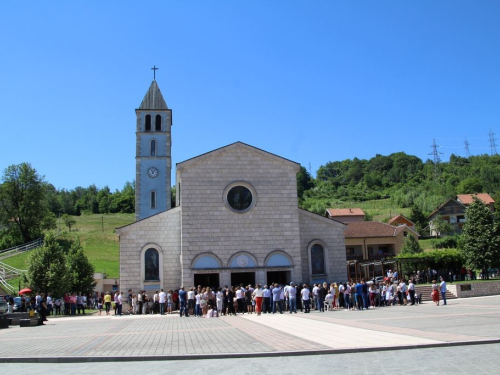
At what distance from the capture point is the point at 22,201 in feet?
206

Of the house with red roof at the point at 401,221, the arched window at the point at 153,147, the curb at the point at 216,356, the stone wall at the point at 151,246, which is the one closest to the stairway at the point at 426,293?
the stone wall at the point at 151,246

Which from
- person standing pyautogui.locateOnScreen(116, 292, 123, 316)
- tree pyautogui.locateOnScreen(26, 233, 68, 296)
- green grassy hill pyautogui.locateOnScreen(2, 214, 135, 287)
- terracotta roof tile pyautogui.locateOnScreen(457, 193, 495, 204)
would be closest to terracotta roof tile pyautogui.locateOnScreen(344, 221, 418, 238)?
green grassy hill pyautogui.locateOnScreen(2, 214, 135, 287)

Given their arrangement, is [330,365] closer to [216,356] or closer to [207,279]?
[216,356]

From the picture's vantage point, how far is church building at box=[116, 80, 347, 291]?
30469 millimetres

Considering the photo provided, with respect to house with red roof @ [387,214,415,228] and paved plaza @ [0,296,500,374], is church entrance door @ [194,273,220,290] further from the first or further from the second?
house with red roof @ [387,214,415,228]

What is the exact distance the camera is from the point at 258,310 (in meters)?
24.4

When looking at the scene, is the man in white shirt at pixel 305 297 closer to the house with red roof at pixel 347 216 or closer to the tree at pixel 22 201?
the tree at pixel 22 201

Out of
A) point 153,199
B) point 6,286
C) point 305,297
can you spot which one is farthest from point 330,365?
point 6,286

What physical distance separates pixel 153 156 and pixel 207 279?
2060 centimetres

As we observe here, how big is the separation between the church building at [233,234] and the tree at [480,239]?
15.4 metres

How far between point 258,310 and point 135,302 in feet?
26.7

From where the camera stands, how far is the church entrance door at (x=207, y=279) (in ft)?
101

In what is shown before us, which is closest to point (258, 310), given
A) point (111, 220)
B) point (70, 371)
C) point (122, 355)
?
point (122, 355)

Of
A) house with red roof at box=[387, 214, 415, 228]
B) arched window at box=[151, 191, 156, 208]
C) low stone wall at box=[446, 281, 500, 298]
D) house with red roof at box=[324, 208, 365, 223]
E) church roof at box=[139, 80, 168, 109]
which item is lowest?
low stone wall at box=[446, 281, 500, 298]
